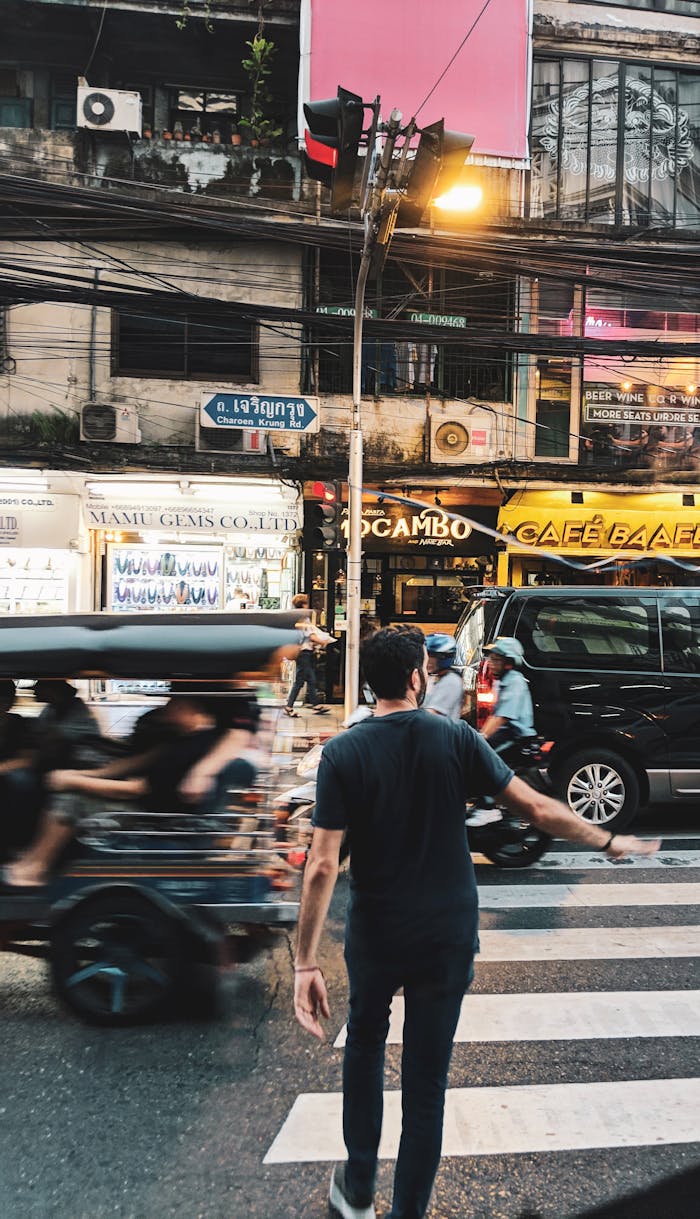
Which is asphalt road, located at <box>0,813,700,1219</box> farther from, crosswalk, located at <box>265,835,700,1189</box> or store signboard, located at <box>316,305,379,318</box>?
store signboard, located at <box>316,305,379,318</box>

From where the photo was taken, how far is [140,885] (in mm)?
3963

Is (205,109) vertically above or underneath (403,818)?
above

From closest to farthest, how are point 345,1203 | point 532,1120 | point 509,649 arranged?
point 345,1203, point 532,1120, point 509,649

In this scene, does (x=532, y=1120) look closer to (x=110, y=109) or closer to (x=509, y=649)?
(x=509, y=649)

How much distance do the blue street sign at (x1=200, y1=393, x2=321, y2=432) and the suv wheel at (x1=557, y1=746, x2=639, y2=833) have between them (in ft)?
29.3

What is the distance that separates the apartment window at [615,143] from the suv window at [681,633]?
10884 millimetres

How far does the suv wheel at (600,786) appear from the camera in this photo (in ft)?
24.7

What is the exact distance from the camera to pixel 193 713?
4.61 metres

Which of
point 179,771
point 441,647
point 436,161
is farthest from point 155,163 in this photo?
point 179,771

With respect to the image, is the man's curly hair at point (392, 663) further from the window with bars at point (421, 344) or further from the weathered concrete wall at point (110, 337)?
the window with bars at point (421, 344)

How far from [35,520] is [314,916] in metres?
13.4

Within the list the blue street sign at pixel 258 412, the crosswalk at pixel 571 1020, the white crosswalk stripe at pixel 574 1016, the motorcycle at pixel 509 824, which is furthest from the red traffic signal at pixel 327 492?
the white crosswalk stripe at pixel 574 1016

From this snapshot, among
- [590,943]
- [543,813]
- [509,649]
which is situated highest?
[509,649]

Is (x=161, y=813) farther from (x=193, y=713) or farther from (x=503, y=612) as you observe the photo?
(x=503, y=612)
